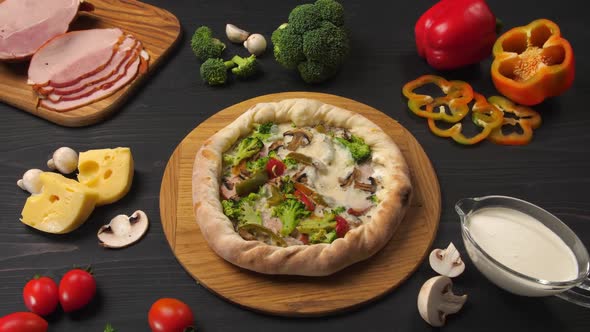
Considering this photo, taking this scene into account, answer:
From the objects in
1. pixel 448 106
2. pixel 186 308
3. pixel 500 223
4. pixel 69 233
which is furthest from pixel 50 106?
pixel 500 223

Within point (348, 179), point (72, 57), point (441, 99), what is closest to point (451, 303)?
point (348, 179)

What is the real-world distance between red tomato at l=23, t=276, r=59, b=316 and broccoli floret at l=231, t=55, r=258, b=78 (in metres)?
2.49

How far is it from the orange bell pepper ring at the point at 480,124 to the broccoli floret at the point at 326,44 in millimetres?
1003

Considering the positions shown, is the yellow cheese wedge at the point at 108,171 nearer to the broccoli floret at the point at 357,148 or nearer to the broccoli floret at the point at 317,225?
the broccoli floret at the point at 317,225

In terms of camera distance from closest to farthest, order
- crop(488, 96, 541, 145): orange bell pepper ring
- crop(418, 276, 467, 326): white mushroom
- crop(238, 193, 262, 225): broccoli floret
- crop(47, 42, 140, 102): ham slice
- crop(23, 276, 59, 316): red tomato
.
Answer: crop(418, 276, 467, 326): white mushroom
crop(23, 276, 59, 316): red tomato
crop(238, 193, 262, 225): broccoli floret
crop(488, 96, 541, 145): orange bell pepper ring
crop(47, 42, 140, 102): ham slice

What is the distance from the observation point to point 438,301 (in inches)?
143

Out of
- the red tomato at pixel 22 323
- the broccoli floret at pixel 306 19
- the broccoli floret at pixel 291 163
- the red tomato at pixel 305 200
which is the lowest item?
the red tomato at pixel 22 323

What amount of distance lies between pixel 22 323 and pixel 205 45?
3003 millimetres

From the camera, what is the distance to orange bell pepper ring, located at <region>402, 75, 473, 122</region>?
5.00m

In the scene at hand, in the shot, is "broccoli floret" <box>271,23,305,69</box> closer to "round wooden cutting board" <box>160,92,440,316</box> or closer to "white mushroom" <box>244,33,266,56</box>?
"white mushroom" <box>244,33,266,56</box>

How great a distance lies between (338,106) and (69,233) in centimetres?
237

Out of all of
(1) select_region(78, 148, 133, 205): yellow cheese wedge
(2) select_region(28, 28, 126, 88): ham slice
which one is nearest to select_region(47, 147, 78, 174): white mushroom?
(1) select_region(78, 148, 133, 205): yellow cheese wedge

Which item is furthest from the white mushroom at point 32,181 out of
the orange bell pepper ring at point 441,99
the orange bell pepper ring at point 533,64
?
the orange bell pepper ring at point 533,64

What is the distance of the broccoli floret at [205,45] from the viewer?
5.56 m
